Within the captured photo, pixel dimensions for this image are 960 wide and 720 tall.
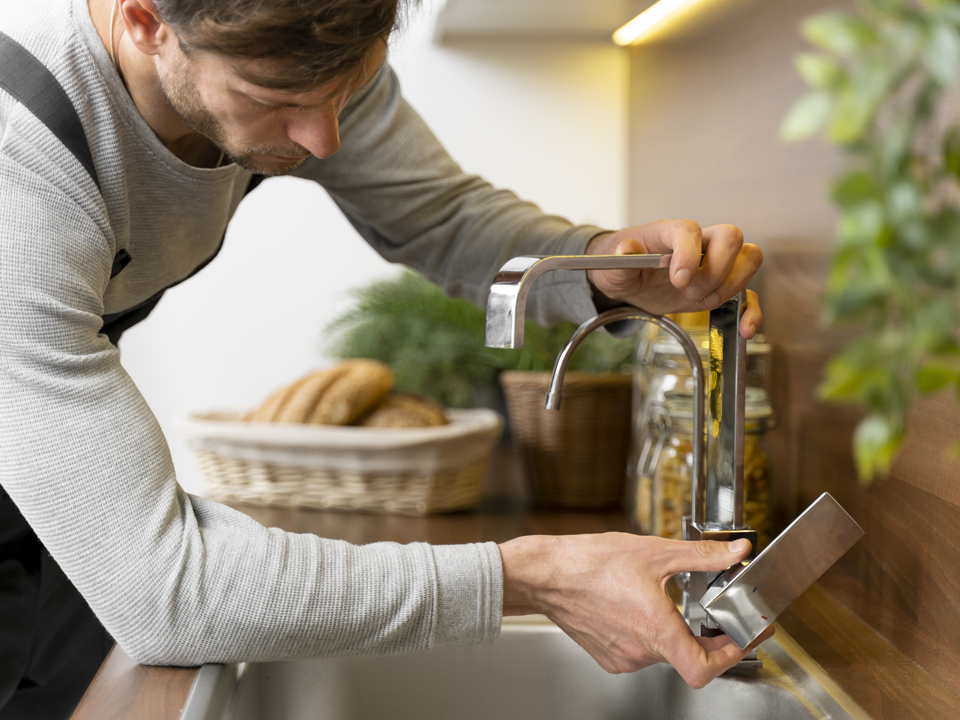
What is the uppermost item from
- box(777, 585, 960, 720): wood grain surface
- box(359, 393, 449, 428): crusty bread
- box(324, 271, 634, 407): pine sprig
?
box(324, 271, 634, 407): pine sprig

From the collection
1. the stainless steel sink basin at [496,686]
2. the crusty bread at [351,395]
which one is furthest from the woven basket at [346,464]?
the stainless steel sink basin at [496,686]

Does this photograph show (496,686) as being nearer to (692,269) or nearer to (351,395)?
(692,269)

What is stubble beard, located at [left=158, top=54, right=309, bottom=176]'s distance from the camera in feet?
2.07

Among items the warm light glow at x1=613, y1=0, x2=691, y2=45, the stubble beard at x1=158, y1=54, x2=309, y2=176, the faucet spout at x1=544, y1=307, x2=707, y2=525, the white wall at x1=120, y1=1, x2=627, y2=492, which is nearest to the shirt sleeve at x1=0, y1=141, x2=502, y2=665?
the stubble beard at x1=158, y1=54, x2=309, y2=176

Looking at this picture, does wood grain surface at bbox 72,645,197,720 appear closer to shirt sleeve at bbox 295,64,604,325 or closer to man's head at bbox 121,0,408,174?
man's head at bbox 121,0,408,174

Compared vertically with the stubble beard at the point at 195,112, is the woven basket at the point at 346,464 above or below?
below

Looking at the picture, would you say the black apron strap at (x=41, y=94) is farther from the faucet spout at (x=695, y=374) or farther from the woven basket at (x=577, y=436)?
the woven basket at (x=577, y=436)

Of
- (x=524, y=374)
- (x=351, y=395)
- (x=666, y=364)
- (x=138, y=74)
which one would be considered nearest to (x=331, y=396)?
(x=351, y=395)

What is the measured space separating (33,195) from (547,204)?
128cm

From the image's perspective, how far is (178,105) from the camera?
0.66m

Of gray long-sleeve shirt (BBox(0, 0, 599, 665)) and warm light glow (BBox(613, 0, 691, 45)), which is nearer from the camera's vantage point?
gray long-sleeve shirt (BBox(0, 0, 599, 665))

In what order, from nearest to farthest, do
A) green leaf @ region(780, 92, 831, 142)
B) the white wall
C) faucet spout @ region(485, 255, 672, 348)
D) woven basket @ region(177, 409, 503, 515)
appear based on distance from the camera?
→ green leaf @ region(780, 92, 831, 142)
faucet spout @ region(485, 255, 672, 348)
woven basket @ region(177, 409, 503, 515)
the white wall

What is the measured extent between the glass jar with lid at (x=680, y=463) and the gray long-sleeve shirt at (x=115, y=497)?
356 millimetres

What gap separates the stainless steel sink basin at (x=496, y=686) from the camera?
2.39ft
